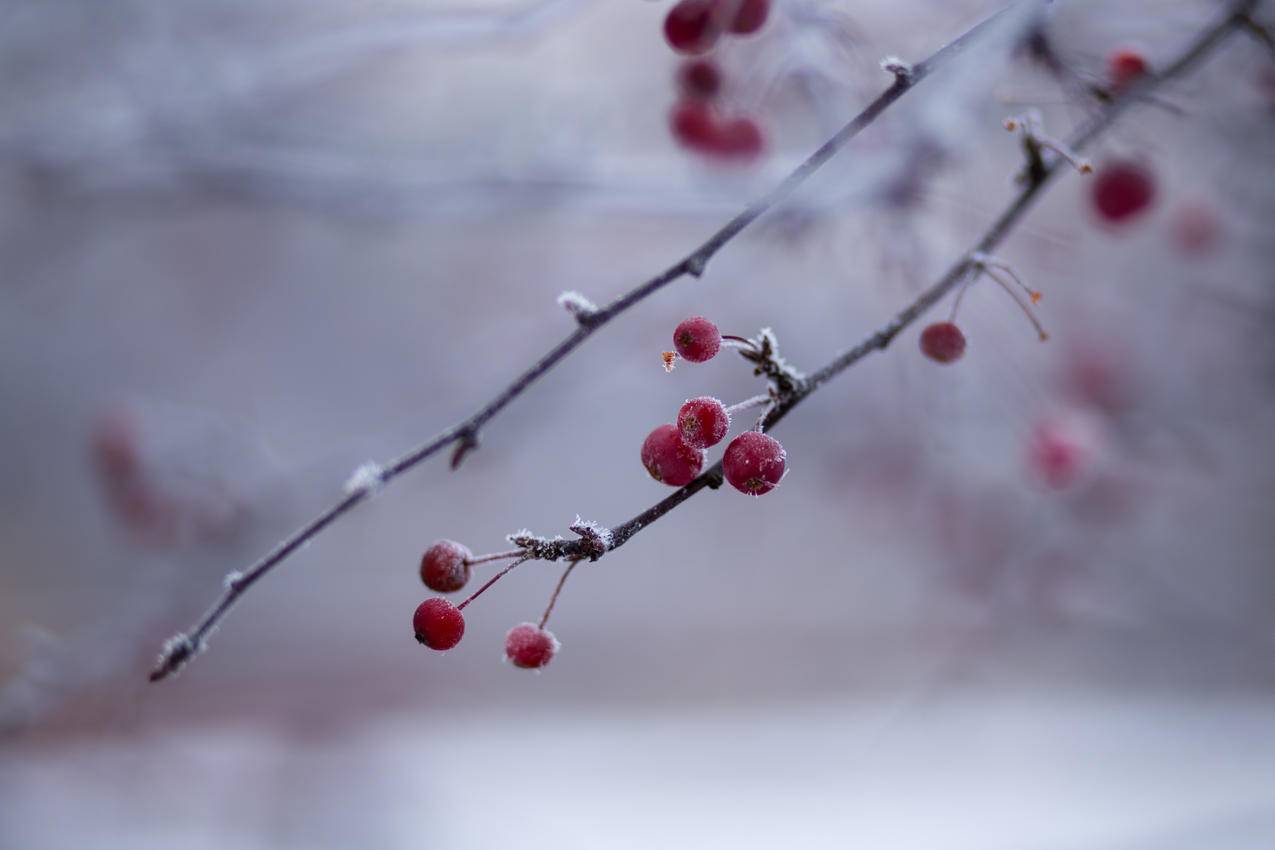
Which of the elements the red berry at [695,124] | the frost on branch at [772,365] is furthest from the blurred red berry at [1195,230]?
the frost on branch at [772,365]

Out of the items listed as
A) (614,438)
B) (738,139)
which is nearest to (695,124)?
(738,139)

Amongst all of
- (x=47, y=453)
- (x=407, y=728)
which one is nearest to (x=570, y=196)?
(x=407, y=728)

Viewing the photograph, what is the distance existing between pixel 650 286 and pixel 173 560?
126 centimetres

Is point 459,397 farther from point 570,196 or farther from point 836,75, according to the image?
point 836,75

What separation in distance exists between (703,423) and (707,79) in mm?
385

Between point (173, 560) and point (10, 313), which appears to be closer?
point (173, 560)

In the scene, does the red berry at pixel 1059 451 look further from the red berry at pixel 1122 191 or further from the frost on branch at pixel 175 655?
the frost on branch at pixel 175 655

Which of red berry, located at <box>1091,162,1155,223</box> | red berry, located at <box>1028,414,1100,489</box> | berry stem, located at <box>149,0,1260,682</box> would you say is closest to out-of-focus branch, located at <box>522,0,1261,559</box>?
berry stem, located at <box>149,0,1260,682</box>

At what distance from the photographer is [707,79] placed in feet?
2.10

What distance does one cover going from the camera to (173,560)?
1.32m

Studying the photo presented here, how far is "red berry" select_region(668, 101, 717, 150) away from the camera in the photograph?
70 centimetres

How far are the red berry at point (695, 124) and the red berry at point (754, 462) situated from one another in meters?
0.43

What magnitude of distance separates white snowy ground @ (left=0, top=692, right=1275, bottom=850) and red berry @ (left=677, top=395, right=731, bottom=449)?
46.4 inches

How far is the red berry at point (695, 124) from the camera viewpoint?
0.70 m
